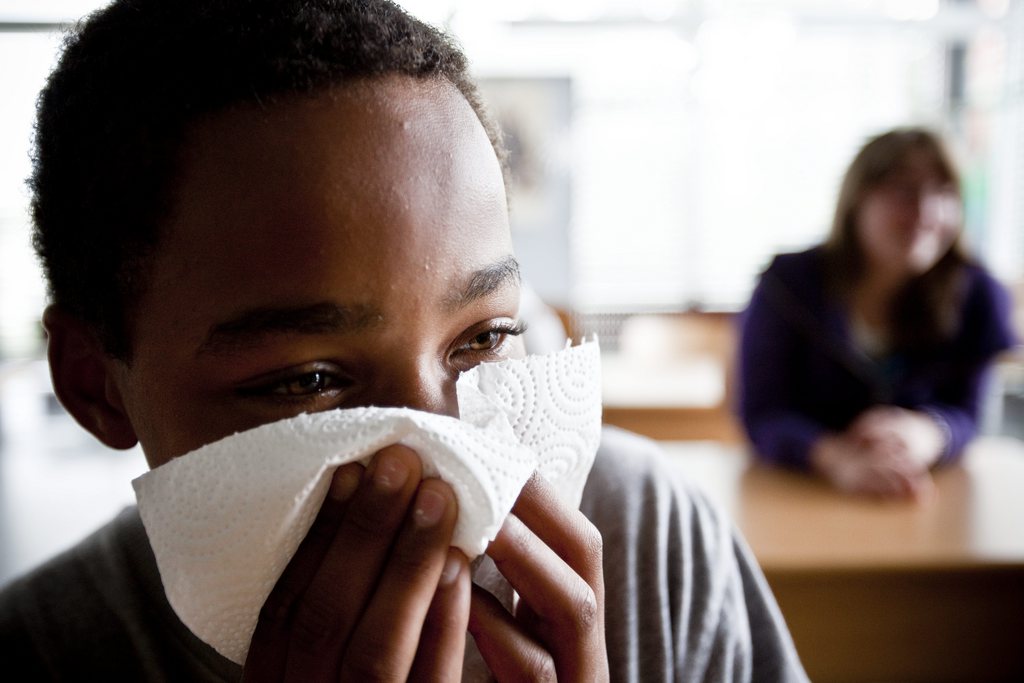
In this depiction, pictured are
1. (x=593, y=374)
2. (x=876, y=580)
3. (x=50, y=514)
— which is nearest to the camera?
(x=593, y=374)

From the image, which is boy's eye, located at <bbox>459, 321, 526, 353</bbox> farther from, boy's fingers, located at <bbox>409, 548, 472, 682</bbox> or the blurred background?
the blurred background

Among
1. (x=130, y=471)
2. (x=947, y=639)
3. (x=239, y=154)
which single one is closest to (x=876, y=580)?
(x=947, y=639)

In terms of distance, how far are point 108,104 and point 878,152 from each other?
199 centimetres

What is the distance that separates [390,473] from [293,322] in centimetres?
15

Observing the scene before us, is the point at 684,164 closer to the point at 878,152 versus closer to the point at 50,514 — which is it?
the point at 878,152

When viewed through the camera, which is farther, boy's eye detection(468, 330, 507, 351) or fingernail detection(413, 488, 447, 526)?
boy's eye detection(468, 330, 507, 351)

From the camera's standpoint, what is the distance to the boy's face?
0.57 metres

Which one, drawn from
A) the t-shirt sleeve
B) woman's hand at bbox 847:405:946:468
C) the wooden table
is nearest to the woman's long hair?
woman's hand at bbox 847:405:946:468

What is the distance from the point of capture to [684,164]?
19.2 ft

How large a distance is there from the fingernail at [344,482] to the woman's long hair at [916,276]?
74.1 inches

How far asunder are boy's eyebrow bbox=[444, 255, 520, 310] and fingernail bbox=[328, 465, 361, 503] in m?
0.16

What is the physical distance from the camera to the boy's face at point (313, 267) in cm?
57

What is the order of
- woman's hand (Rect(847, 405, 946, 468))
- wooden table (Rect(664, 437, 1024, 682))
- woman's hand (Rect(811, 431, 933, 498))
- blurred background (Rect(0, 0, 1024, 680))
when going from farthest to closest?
blurred background (Rect(0, 0, 1024, 680)) → woman's hand (Rect(847, 405, 946, 468)) → woman's hand (Rect(811, 431, 933, 498)) → wooden table (Rect(664, 437, 1024, 682))

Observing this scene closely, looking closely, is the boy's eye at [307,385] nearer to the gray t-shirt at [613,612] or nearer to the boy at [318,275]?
the boy at [318,275]
